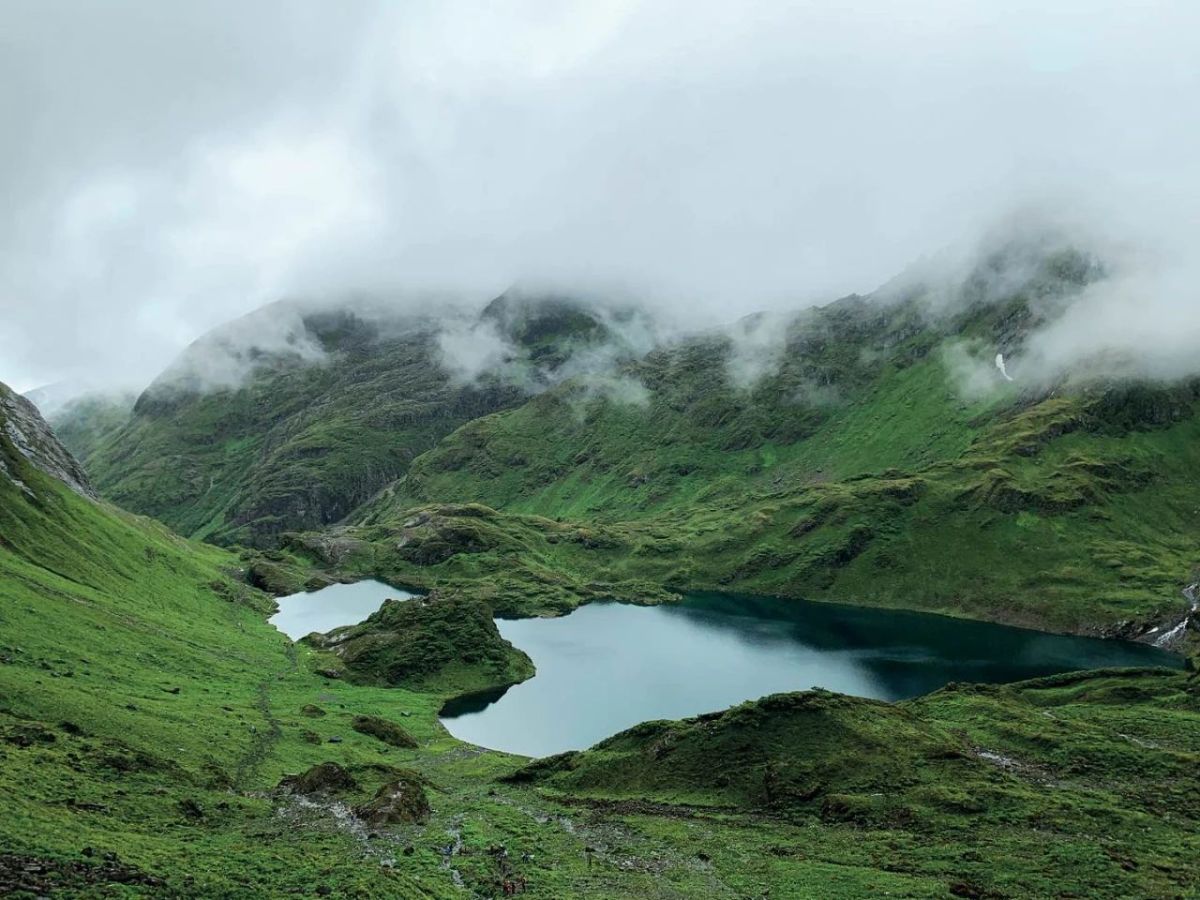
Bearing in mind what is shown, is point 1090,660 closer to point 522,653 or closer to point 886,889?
point 522,653

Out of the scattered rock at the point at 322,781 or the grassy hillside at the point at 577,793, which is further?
the scattered rock at the point at 322,781

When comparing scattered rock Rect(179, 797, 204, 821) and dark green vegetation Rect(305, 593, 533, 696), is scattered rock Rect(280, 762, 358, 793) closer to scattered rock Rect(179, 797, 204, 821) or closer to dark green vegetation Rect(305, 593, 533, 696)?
scattered rock Rect(179, 797, 204, 821)

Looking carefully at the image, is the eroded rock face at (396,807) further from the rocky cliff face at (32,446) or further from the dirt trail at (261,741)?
the rocky cliff face at (32,446)

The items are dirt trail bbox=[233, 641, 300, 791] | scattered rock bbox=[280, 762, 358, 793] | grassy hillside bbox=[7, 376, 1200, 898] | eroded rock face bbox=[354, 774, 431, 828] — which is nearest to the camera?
grassy hillside bbox=[7, 376, 1200, 898]

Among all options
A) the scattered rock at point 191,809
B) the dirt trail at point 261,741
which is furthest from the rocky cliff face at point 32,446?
the scattered rock at point 191,809

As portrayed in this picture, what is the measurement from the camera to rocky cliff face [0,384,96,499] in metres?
135

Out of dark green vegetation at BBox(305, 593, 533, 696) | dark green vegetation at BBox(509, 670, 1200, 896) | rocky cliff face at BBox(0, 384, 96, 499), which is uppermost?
rocky cliff face at BBox(0, 384, 96, 499)

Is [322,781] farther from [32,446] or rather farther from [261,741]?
[32,446]

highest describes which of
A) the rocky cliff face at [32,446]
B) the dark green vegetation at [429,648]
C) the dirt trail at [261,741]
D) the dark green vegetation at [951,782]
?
the rocky cliff face at [32,446]

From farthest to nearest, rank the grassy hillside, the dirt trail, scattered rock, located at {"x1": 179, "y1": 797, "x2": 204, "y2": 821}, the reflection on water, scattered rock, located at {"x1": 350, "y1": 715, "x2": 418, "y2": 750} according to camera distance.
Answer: the reflection on water < scattered rock, located at {"x1": 350, "y1": 715, "x2": 418, "y2": 750} < the dirt trail < scattered rock, located at {"x1": 179, "y1": 797, "x2": 204, "y2": 821} < the grassy hillside

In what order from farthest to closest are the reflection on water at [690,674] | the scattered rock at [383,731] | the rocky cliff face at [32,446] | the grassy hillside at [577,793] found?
the rocky cliff face at [32,446]
the reflection on water at [690,674]
the scattered rock at [383,731]
the grassy hillside at [577,793]

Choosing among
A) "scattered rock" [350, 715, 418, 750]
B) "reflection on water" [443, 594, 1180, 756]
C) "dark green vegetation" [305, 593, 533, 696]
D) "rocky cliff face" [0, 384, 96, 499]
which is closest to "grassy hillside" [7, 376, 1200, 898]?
"scattered rock" [350, 715, 418, 750]

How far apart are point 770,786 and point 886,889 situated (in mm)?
19646

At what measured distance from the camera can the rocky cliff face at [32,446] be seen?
5315 inches
